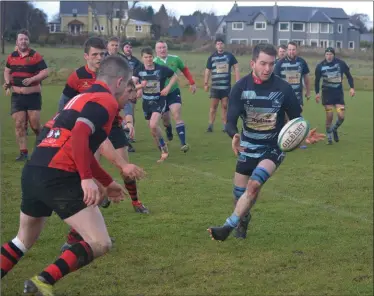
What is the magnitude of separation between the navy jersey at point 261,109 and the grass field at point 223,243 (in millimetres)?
1073

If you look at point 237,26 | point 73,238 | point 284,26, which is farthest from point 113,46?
point 284,26

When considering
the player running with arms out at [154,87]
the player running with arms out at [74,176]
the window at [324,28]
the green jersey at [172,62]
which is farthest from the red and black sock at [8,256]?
the window at [324,28]

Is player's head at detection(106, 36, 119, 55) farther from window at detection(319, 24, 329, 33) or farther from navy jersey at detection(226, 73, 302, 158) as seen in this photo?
window at detection(319, 24, 329, 33)

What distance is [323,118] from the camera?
2286 cm

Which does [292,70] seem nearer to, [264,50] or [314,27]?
[264,50]

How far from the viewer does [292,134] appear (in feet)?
22.5

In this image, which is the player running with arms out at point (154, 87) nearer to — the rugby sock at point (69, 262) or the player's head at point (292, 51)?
the player's head at point (292, 51)

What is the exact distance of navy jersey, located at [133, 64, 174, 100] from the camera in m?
12.5

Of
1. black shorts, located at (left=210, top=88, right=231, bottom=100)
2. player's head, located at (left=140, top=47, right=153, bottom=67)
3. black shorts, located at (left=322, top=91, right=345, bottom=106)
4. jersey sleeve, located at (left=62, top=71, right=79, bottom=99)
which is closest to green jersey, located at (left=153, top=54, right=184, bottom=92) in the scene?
player's head, located at (left=140, top=47, right=153, bottom=67)

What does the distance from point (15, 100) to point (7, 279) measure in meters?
6.59

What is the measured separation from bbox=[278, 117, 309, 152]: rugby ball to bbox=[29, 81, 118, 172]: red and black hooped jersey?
2.45 m

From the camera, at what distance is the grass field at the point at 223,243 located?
5.84 metres

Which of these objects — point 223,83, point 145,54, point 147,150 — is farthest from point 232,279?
point 223,83

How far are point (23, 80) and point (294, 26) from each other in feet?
174
